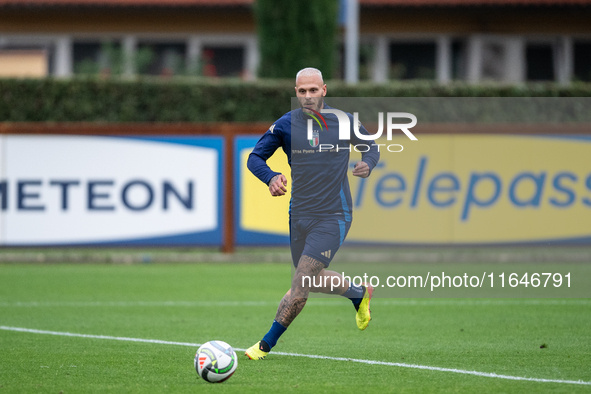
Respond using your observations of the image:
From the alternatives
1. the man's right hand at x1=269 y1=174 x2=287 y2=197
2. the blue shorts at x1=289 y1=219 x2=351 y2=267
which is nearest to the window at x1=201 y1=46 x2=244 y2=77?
the blue shorts at x1=289 y1=219 x2=351 y2=267

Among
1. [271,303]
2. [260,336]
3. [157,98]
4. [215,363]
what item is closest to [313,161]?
[215,363]

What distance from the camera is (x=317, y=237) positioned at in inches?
271

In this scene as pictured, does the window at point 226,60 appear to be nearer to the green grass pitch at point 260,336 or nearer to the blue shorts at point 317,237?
the green grass pitch at point 260,336

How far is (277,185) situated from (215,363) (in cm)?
142

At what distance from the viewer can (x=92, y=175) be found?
15.6m

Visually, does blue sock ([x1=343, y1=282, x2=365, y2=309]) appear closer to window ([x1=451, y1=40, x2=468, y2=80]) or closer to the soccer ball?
the soccer ball

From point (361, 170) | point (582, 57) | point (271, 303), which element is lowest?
point (271, 303)

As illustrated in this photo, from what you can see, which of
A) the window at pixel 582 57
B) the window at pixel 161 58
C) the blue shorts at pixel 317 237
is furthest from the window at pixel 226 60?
the blue shorts at pixel 317 237

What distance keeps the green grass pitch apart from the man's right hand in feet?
4.33

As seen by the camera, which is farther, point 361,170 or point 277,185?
point 361,170

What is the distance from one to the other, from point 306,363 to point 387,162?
867 cm

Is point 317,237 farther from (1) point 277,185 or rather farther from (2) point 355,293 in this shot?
(2) point 355,293

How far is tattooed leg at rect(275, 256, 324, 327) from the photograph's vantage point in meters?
6.84

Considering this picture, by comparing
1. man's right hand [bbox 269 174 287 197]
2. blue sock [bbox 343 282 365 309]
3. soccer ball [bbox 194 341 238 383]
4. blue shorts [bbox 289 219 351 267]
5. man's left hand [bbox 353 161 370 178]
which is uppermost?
man's left hand [bbox 353 161 370 178]
